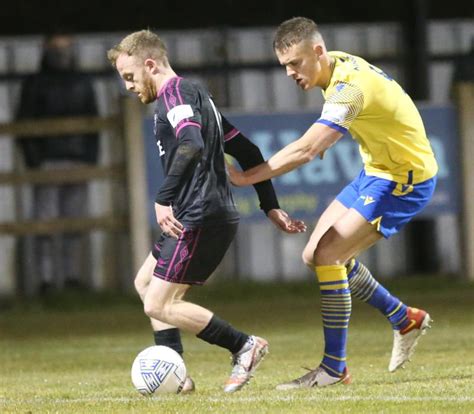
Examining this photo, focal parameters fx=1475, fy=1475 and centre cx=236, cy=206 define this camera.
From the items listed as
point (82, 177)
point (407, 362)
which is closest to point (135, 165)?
point (82, 177)

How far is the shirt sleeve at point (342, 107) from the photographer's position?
7.87 metres

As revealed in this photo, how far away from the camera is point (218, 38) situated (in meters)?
16.0

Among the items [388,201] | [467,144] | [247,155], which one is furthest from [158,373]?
[467,144]

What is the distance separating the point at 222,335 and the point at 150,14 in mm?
8854

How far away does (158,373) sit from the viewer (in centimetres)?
762

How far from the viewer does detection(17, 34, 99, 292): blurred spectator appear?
1430 cm

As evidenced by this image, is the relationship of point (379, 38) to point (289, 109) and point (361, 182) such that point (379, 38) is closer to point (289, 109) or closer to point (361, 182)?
point (289, 109)

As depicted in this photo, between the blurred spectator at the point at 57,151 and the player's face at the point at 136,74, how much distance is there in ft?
21.4

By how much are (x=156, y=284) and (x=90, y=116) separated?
7.10 metres

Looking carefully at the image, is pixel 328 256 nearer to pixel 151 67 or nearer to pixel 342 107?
pixel 342 107

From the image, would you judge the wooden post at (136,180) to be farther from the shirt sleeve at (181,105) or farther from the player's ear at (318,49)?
the shirt sleeve at (181,105)

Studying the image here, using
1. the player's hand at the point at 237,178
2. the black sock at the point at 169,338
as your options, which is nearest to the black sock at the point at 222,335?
the black sock at the point at 169,338

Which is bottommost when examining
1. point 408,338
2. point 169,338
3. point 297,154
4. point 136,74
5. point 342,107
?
point 408,338

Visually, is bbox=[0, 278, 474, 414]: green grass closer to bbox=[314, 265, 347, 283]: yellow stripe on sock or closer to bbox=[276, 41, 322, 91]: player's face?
bbox=[314, 265, 347, 283]: yellow stripe on sock
